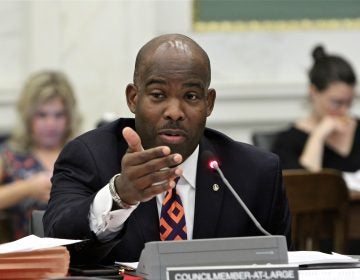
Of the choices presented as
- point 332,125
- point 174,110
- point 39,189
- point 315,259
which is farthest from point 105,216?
point 332,125

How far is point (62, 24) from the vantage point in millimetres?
7559

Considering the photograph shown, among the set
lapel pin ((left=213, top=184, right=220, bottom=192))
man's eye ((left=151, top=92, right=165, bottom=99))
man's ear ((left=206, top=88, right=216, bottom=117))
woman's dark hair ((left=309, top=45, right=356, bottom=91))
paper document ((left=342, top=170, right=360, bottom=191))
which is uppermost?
man's eye ((left=151, top=92, right=165, bottom=99))

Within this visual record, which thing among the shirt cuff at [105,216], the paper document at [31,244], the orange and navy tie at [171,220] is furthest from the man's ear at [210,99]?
the paper document at [31,244]

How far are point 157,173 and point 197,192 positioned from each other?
671mm

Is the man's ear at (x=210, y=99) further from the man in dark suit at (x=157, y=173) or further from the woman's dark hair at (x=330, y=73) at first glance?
the woman's dark hair at (x=330, y=73)

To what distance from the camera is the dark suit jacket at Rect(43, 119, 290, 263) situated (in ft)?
11.2

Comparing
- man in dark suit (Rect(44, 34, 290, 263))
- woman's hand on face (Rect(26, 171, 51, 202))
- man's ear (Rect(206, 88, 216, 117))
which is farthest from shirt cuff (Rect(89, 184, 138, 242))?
woman's hand on face (Rect(26, 171, 51, 202))

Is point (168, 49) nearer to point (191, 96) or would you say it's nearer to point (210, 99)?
point (191, 96)

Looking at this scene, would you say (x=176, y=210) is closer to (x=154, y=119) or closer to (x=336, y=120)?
(x=154, y=119)

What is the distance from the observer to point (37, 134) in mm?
6344

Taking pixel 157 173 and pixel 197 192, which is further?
pixel 197 192

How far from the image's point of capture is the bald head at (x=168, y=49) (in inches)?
133

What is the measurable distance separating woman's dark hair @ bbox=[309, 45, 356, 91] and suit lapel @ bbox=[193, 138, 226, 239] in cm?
329

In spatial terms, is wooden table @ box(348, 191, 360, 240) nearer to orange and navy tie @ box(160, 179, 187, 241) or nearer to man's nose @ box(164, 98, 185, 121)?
orange and navy tie @ box(160, 179, 187, 241)
